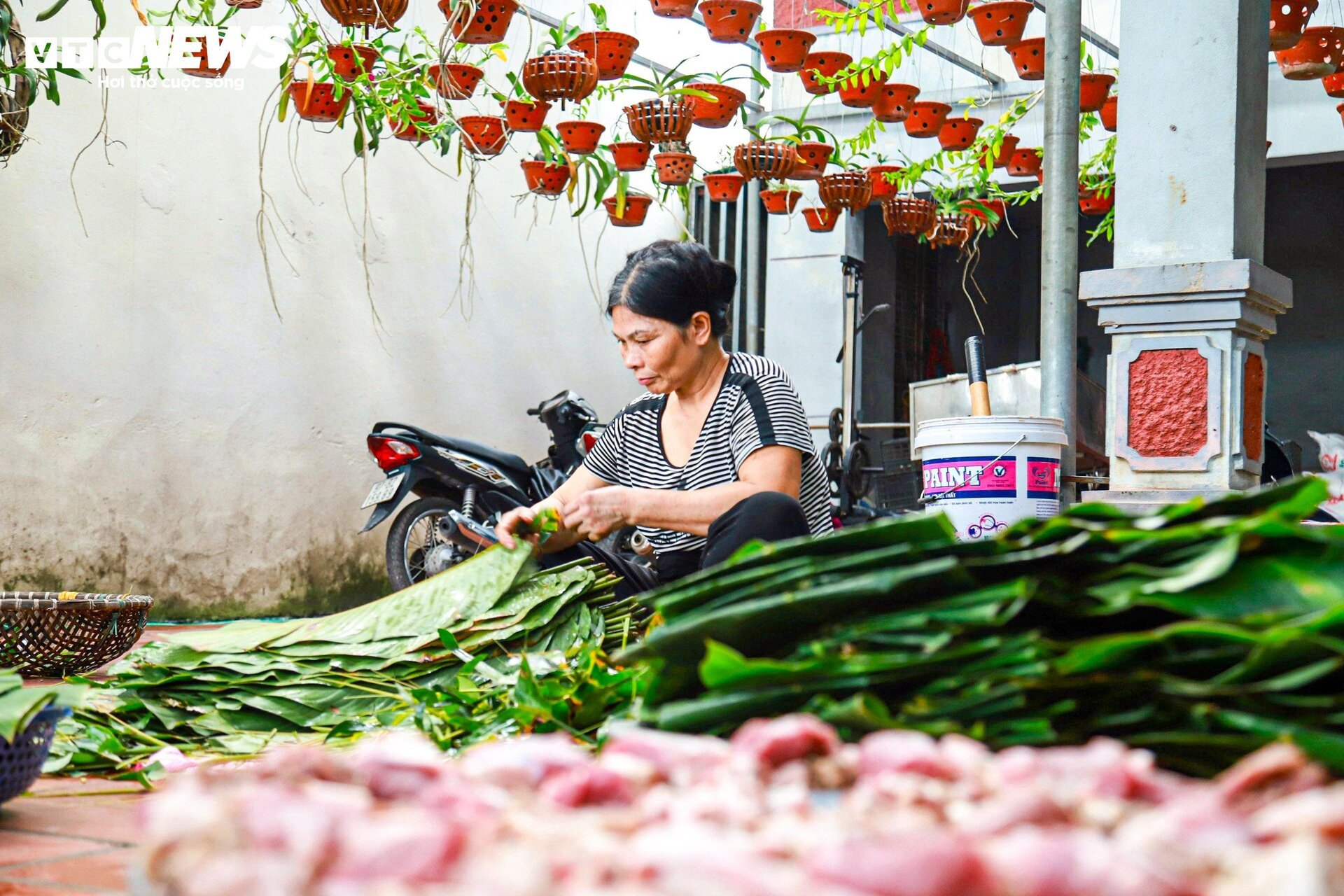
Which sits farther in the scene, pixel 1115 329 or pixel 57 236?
pixel 57 236

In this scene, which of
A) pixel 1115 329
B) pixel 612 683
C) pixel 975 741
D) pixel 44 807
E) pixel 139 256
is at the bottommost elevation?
pixel 44 807

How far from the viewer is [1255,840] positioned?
0.51m

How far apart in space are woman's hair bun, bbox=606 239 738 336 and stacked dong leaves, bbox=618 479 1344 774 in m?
1.96

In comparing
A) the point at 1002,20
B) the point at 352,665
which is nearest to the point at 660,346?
the point at 352,665

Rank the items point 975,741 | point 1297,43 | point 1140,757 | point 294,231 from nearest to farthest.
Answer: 1. point 1140,757
2. point 975,741
3. point 1297,43
4. point 294,231

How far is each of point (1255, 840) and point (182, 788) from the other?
0.47 metres

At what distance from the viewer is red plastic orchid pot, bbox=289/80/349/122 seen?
15.4ft

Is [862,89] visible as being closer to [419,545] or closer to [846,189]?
[846,189]

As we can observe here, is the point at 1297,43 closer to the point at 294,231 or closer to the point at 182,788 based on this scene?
the point at 294,231

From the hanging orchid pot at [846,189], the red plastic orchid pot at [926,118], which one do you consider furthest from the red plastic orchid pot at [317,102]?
the red plastic orchid pot at [926,118]

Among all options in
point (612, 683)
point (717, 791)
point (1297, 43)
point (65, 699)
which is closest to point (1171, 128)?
point (1297, 43)

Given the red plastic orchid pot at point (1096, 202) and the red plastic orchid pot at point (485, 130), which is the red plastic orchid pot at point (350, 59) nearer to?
the red plastic orchid pot at point (485, 130)

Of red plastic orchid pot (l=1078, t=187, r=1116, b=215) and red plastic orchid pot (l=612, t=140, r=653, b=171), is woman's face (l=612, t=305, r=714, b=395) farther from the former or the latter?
red plastic orchid pot (l=1078, t=187, r=1116, b=215)

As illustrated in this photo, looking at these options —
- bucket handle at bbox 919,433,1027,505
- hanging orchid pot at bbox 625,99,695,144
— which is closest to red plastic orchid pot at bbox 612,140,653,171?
hanging orchid pot at bbox 625,99,695,144
